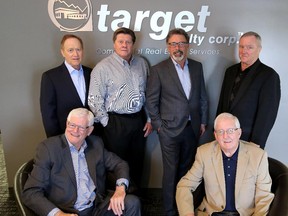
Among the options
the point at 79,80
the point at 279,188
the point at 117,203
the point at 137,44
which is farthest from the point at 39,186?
the point at 137,44

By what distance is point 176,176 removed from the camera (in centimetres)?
281

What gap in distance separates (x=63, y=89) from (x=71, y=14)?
87cm

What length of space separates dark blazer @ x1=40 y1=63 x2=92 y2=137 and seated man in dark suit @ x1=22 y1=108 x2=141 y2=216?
0.51m

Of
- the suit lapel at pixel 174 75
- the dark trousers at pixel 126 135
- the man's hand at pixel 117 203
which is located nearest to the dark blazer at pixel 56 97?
the dark trousers at pixel 126 135

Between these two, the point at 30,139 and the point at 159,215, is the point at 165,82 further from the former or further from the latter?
the point at 30,139

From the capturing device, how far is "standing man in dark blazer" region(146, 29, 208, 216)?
8.52 feet

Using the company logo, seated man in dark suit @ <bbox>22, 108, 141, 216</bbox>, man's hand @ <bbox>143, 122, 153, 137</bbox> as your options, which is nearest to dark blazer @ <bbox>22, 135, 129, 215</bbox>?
seated man in dark suit @ <bbox>22, 108, 141, 216</bbox>

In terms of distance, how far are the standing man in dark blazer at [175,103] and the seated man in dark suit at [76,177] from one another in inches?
A: 24.5

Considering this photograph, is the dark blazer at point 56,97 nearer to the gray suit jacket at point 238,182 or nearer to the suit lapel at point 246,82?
the gray suit jacket at point 238,182

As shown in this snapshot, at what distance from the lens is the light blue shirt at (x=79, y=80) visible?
2650 millimetres

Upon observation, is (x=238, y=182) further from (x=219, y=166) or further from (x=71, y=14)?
(x=71, y=14)

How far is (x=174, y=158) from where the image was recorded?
2.72 metres

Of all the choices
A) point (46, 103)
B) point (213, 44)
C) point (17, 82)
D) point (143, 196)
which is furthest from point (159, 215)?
point (17, 82)

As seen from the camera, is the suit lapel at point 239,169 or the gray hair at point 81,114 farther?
the gray hair at point 81,114
